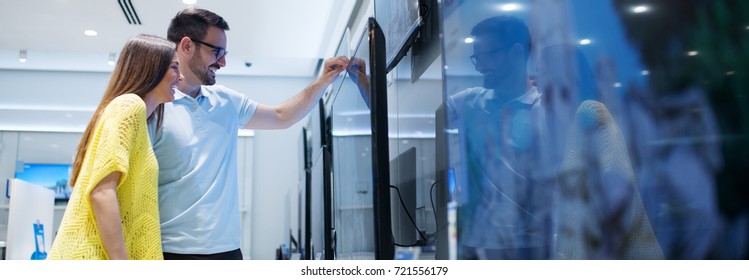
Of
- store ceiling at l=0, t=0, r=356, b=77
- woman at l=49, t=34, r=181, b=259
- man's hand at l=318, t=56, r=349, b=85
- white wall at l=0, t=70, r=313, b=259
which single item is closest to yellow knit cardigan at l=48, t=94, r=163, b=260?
woman at l=49, t=34, r=181, b=259

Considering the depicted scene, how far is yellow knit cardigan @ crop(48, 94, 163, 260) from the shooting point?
112cm

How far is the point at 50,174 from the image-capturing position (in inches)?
247

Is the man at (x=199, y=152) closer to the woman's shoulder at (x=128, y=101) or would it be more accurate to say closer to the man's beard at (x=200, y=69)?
the man's beard at (x=200, y=69)

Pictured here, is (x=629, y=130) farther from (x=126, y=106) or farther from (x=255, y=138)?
(x=255, y=138)

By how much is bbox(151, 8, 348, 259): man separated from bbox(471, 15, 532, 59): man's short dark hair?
33.4 inches

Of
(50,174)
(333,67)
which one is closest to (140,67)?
(333,67)

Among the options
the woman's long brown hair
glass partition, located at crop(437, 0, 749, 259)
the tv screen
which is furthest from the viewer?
the tv screen

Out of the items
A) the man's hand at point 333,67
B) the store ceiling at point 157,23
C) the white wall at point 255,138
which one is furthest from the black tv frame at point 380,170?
the white wall at point 255,138

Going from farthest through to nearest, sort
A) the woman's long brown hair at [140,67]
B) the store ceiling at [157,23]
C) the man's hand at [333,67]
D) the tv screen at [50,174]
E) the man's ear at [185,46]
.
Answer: the tv screen at [50,174] → the store ceiling at [157,23] → the man's hand at [333,67] → the man's ear at [185,46] → the woman's long brown hair at [140,67]

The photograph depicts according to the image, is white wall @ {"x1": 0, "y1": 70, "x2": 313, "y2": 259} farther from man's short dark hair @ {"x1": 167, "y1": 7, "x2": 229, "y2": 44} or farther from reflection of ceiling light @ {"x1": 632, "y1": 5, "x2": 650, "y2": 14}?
reflection of ceiling light @ {"x1": 632, "y1": 5, "x2": 650, "y2": 14}

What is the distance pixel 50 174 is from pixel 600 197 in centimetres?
655

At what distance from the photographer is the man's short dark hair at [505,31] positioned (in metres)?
0.87

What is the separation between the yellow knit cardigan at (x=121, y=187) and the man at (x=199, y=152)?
27 centimetres
